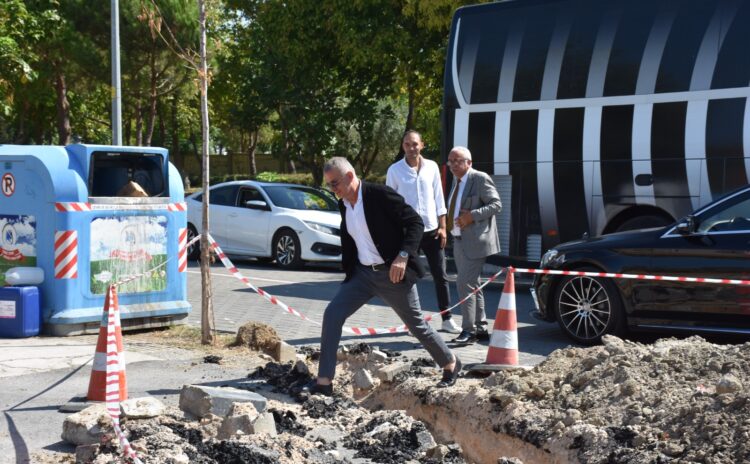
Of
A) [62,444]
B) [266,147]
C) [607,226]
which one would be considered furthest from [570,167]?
[266,147]

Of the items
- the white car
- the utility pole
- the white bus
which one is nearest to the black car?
the white bus

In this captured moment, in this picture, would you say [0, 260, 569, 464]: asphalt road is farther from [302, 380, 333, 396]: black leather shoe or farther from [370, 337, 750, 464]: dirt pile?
[370, 337, 750, 464]: dirt pile

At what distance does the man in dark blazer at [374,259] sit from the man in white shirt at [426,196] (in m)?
2.65

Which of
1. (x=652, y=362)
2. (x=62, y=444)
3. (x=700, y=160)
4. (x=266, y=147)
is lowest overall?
(x=62, y=444)

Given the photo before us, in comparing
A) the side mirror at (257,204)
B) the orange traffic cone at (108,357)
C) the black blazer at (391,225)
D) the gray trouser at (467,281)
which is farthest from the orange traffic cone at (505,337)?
the side mirror at (257,204)

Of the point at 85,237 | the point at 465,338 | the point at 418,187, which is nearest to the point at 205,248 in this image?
the point at 85,237

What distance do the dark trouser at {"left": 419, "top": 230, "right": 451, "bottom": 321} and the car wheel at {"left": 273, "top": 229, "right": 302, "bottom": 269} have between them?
7402 mm

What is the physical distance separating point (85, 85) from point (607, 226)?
86.7ft

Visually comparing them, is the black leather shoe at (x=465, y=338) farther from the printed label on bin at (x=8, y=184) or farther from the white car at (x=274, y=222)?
the white car at (x=274, y=222)

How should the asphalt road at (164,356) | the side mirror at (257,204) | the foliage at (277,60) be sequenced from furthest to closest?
1. the foliage at (277,60)
2. the side mirror at (257,204)
3. the asphalt road at (164,356)

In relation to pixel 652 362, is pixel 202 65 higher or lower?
higher

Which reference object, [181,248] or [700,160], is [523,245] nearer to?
[700,160]

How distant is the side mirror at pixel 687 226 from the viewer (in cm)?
A: 941

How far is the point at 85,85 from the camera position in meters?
35.4
